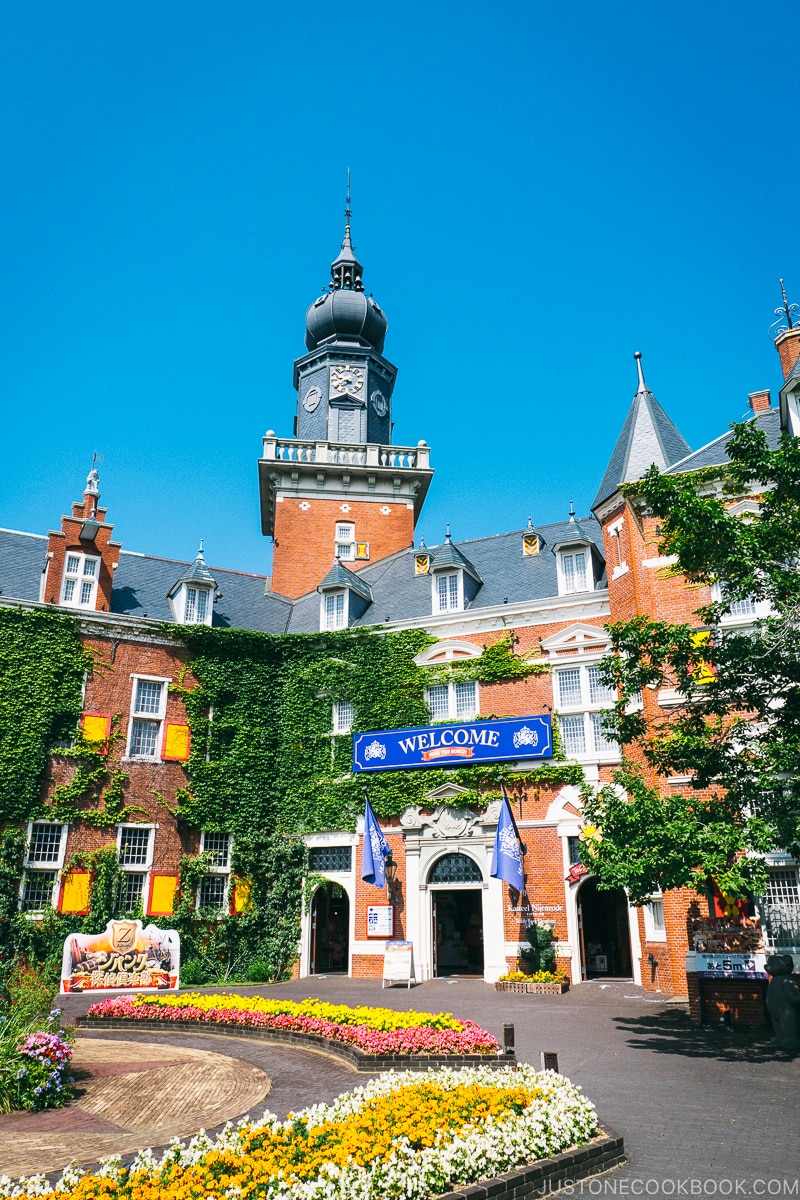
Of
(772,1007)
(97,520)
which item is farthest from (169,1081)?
(97,520)

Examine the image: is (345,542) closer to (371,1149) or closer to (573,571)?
(573,571)

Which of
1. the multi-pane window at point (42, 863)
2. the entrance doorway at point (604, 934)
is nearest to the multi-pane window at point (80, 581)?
the multi-pane window at point (42, 863)

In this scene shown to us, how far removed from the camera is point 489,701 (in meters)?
26.9

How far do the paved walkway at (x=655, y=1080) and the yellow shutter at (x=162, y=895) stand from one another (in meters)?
5.00

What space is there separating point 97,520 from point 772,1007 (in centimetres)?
2421

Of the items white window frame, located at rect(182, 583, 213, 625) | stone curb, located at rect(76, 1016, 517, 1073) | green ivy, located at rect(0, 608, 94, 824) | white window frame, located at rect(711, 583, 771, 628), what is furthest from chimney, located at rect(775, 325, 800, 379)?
green ivy, located at rect(0, 608, 94, 824)

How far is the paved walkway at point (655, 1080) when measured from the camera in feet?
25.8

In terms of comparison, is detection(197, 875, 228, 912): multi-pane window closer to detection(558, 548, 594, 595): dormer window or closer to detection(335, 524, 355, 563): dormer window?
detection(335, 524, 355, 563): dormer window

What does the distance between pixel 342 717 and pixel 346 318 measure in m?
19.3

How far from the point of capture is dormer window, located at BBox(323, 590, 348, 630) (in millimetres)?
30562

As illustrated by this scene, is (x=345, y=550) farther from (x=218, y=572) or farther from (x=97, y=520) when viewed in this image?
(x=97, y=520)

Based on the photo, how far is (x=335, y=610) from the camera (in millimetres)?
30906

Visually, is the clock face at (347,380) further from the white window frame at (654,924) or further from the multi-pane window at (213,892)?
the white window frame at (654,924)

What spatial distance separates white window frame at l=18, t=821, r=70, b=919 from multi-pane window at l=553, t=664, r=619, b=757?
15.0 meters
